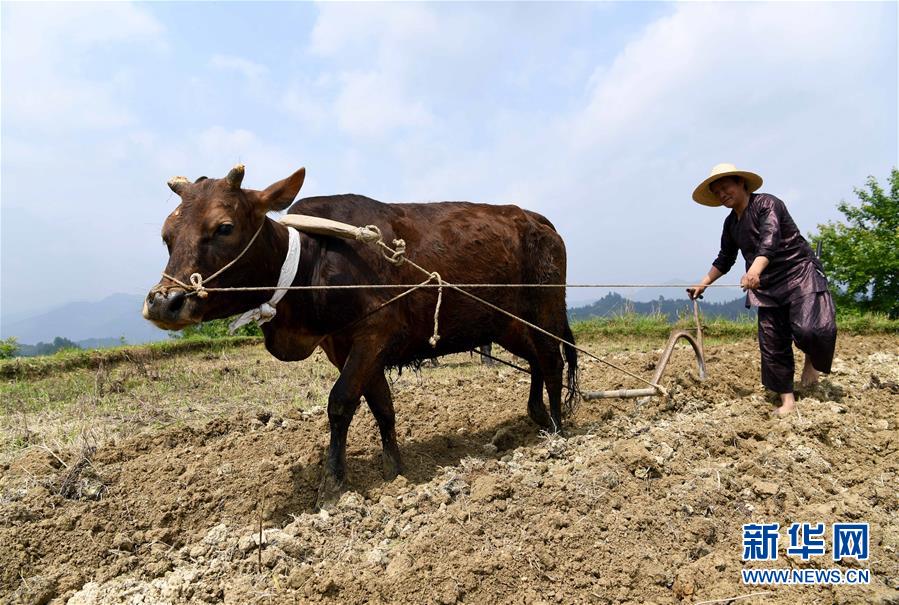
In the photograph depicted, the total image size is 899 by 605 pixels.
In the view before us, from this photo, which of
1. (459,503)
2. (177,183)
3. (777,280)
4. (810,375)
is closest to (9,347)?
(177,183)

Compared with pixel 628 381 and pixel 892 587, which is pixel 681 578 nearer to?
pixel 892 587

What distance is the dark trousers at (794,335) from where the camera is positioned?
485 centimetres

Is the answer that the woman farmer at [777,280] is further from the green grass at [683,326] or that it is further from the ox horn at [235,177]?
the green grass at [683,326]

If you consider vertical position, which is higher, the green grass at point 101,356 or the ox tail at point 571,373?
the ox tail at point 571,373

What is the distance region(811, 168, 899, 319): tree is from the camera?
1894 cm

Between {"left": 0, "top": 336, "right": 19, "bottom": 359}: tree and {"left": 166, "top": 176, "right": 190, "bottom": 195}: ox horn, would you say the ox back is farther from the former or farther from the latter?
{"left": 0, "top": 336, "right": 19, "bottom": 359}: tree

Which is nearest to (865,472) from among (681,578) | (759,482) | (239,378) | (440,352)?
(759,482)

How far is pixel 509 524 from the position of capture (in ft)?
10.6

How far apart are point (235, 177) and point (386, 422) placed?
6.66 ft

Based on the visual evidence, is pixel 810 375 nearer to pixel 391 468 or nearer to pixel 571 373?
pixel 571 373

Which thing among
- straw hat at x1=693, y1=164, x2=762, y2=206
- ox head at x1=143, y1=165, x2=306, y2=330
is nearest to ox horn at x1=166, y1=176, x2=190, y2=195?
ox head at x1=143, y1=165, x2=306, y2=330

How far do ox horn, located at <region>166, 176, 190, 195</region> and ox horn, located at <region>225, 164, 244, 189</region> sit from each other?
0.35 m

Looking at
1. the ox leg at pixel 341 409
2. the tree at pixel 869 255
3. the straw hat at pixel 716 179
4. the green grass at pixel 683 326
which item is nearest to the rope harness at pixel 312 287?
the ox leg at pixel 341 409

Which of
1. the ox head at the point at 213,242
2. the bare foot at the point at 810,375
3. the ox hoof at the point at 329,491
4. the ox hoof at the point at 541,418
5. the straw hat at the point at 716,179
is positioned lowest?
the ox hoof at the point at 329,491
